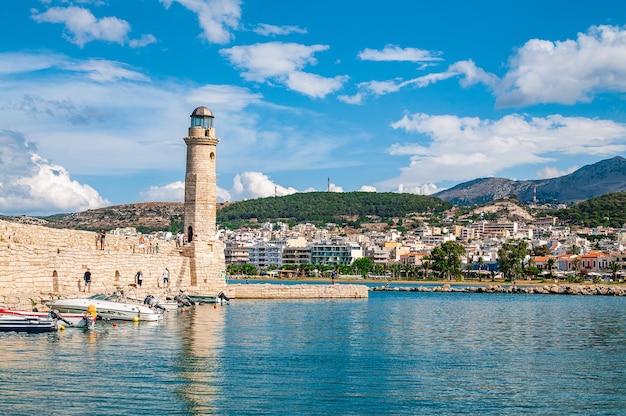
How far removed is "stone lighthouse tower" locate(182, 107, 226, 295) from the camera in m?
40.8

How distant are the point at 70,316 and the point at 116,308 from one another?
130 inches

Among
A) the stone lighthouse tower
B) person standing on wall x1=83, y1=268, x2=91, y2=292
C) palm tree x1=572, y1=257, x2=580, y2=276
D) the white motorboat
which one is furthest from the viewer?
palm tree x1=572, y1=257, x2=580, y2=276

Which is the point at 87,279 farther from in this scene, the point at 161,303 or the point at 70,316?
the point at 70,316

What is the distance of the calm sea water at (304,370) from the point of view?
14.6m

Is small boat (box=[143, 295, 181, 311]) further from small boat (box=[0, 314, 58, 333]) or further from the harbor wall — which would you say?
small boat (box=[0, 314, 58, 333])

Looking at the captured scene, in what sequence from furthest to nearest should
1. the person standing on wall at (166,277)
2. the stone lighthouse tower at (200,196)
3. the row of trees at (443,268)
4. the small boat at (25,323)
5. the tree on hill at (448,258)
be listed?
the tree on hill at (448,258) < the row of trees at (443,268) < the stone lighthouse tower at (200,196) < the person standing on wall at (166,277) < the small boat at (25,323)

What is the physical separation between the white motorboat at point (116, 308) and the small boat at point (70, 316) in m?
0.55

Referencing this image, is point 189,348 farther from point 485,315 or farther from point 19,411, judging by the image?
point 485,315

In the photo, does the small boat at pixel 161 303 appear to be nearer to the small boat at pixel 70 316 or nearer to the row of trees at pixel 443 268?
the small boat at pixel 70 316

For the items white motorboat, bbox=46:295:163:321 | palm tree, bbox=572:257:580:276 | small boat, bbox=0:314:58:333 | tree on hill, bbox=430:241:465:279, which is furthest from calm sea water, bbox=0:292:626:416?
palm tree, bbox=572:257:580:276

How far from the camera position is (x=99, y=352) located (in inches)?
771

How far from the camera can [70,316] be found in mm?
23672

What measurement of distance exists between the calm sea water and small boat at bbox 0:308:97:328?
35cm

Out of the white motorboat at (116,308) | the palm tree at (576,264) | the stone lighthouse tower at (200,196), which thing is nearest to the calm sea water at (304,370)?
the white motorboat at (116,308)
